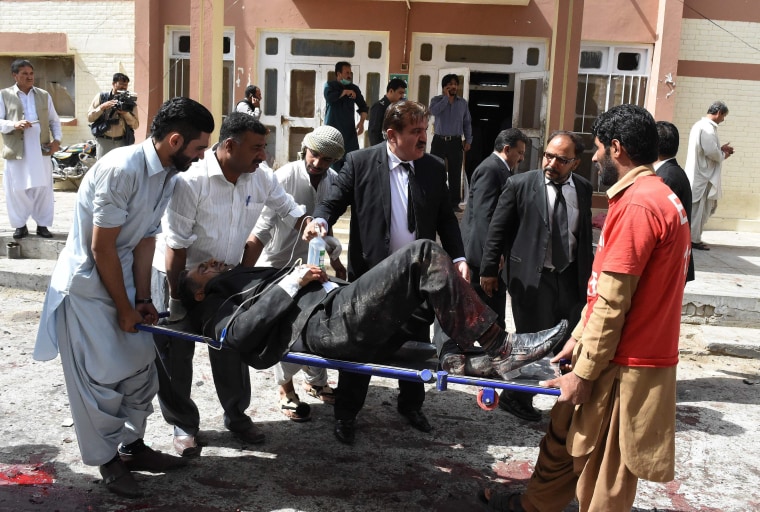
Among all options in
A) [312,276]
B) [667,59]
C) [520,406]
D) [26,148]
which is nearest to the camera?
[312,276]

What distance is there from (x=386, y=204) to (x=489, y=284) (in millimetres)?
1023

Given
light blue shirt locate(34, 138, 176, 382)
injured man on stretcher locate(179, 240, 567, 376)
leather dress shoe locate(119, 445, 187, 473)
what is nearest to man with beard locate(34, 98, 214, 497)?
light blue shirt locate(34, 138, 176, 382)

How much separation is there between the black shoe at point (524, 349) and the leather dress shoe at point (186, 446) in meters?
1.76

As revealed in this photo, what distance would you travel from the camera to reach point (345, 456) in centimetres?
408

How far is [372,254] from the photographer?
431cm

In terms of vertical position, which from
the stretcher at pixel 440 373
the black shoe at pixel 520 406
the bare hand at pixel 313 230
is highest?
the bare hand at pixel 313 230

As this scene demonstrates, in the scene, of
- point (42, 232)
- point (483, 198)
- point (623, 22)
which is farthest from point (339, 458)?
point (623, 22)

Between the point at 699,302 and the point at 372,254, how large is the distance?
Result: 4059mm

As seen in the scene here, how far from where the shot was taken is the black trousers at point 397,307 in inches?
129

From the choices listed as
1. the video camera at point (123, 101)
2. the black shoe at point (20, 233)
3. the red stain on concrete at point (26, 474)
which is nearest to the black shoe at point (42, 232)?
the black shoe at point (20, 233)

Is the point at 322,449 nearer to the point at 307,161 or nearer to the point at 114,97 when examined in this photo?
the point at 307,161

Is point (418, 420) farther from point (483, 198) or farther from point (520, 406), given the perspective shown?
point (483, 198)

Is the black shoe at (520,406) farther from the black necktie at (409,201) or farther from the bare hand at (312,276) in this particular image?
the bare hand at (312,276)

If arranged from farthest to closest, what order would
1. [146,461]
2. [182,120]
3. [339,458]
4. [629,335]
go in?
[339,458], [146,461], [182,120], [629,335]
